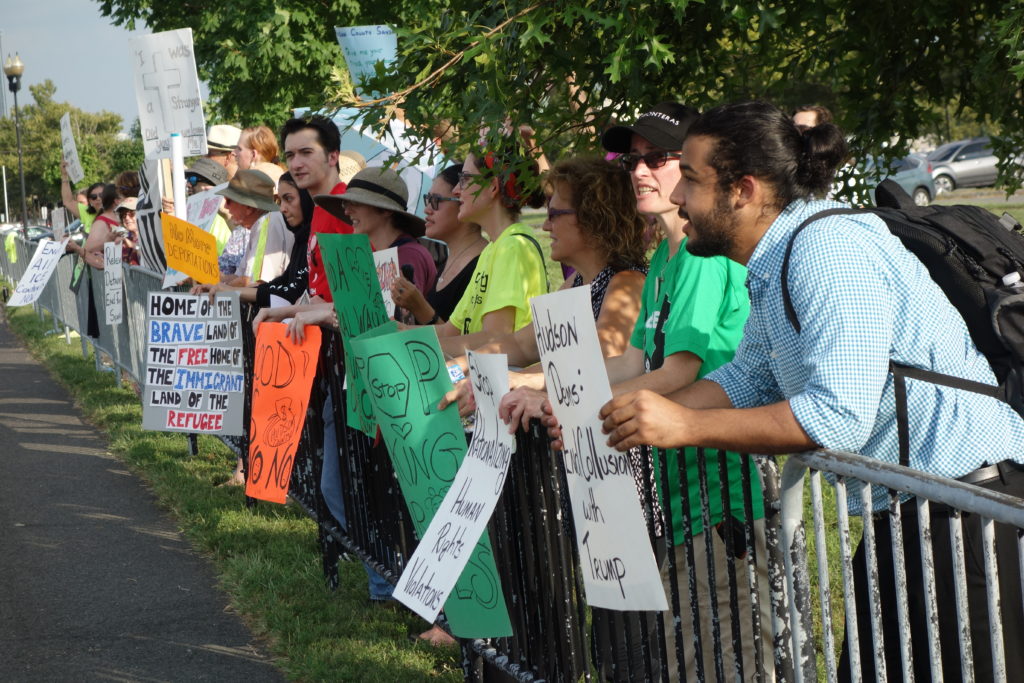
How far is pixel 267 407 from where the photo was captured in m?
5.86

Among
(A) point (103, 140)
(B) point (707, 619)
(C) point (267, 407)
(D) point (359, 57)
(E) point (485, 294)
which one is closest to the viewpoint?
(B) point (707, 619)

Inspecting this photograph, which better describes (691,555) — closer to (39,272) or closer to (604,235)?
(604,235)

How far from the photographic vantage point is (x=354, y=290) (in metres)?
4.64

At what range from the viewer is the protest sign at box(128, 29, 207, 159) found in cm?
830

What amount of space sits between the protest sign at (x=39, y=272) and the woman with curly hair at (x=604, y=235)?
10.7 m

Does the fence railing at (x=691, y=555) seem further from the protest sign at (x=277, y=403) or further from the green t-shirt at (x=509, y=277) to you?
the green t-shirt at (x=509, y=277)

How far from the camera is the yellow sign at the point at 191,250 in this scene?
7012 millimetres

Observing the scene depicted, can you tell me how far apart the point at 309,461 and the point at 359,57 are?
3793mm

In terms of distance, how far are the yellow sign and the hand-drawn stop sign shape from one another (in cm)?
313

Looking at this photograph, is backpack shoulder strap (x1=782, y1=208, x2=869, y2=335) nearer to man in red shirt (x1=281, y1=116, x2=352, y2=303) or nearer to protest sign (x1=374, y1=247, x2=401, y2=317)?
protest sign (x1=374, y1=247, x2=401, y2=317)

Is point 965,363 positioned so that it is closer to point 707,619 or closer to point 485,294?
point 707,619

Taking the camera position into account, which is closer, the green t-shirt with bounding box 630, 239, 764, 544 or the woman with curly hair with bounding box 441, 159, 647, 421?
the green t-shirt with bounding box 630, 239, 764, 544

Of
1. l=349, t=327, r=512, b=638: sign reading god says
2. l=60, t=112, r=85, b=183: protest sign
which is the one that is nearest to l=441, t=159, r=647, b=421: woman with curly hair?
l=349, t=327, r=512, b=638: sign reading god says

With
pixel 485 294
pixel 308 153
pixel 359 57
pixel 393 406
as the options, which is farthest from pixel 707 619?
pixel 359 57
